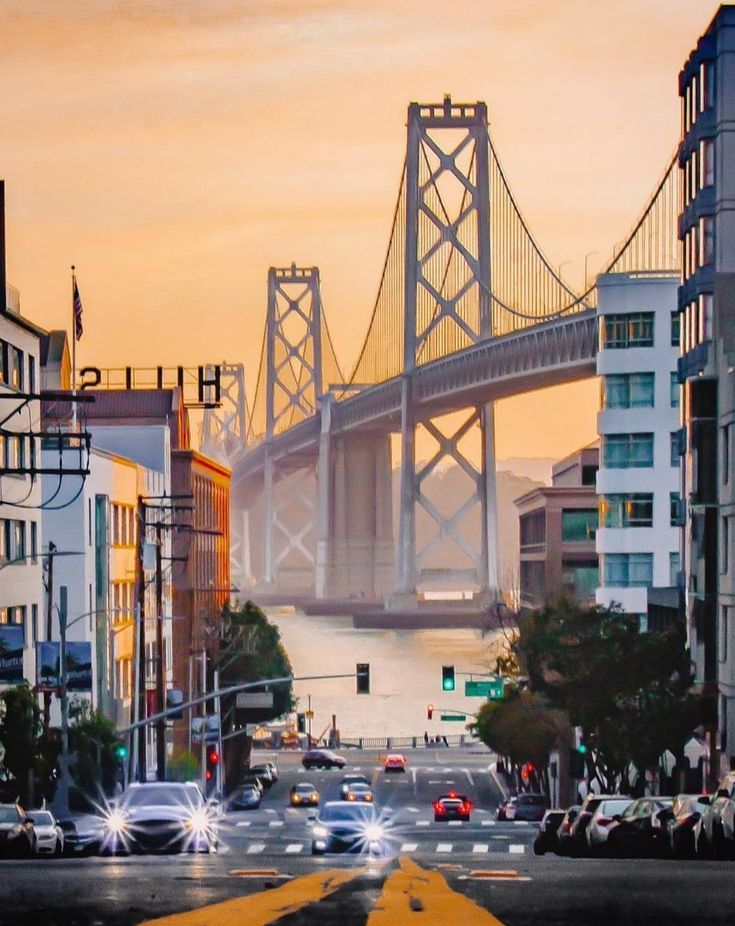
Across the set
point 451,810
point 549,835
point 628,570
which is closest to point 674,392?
point 628,570

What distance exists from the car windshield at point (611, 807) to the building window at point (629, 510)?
66486mm

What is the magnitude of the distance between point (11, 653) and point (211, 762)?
32240 mm

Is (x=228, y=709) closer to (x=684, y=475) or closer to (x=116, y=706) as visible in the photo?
(x=116, y=706)

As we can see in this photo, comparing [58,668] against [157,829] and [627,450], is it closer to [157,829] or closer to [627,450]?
[157,829]

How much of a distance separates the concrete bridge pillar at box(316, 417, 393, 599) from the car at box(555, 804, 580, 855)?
128253 mm

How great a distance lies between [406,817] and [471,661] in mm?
93957

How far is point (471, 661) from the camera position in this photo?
579 ft

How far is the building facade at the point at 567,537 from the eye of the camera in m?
136

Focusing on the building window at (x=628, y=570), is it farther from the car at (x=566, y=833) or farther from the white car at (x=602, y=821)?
the white car at (x=602, y=821)

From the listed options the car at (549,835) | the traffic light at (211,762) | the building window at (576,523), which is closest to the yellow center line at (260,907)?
the car at (549,835)

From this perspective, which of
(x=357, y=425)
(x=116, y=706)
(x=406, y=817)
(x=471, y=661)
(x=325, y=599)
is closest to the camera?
(x=406, y=817)

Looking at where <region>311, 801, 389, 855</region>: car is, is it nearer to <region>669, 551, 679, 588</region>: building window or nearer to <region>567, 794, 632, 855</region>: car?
<region>567, 794, 632, 855</region>: car

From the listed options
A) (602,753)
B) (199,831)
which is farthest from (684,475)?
(199,831)

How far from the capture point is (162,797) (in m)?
37.8
